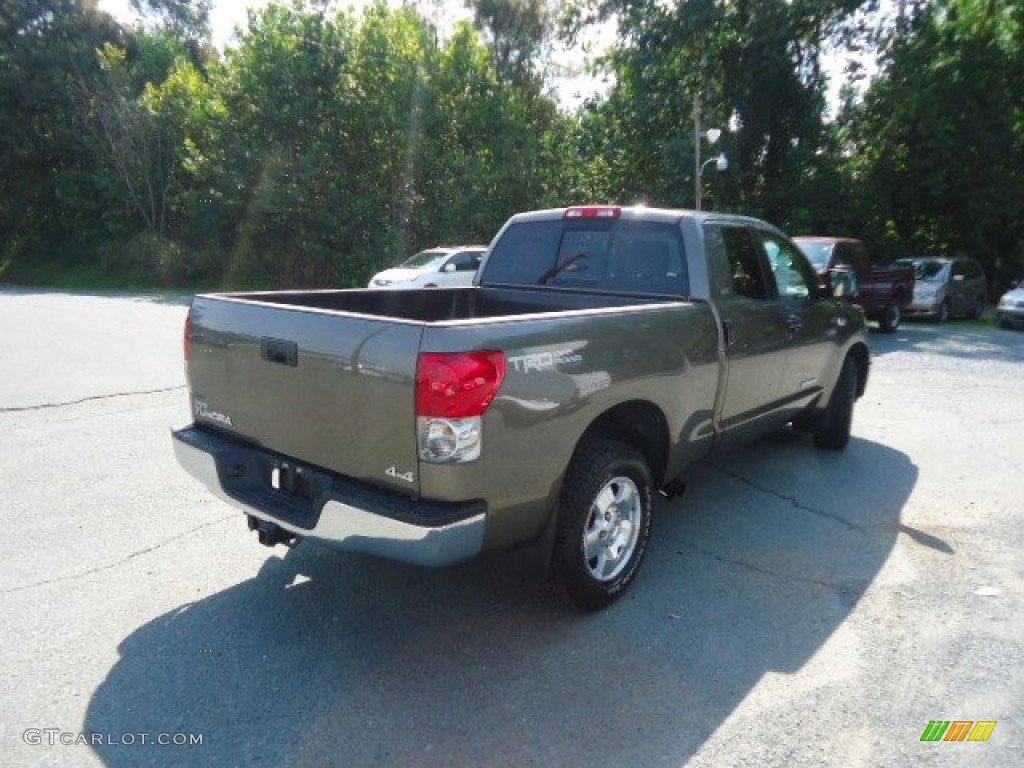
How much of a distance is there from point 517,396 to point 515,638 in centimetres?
118

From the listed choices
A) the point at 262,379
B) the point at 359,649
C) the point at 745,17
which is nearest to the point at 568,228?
the point at 262,379

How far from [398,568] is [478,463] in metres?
1.45

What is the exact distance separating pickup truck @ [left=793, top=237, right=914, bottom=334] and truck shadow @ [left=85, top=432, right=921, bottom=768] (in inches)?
390

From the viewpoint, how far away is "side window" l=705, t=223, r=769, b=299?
4.07m

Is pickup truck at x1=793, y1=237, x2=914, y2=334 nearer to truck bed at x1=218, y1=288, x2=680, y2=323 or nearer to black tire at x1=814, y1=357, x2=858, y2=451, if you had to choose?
black tire at x1=814, y1=357, x2=858, y2=451

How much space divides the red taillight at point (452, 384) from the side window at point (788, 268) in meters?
2.96

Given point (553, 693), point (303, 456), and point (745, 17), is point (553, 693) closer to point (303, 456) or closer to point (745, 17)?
point (303, 456)

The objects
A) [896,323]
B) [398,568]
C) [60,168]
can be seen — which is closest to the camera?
[398,568]

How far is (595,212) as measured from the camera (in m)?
4.34

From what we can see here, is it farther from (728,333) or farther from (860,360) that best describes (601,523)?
(860,360)

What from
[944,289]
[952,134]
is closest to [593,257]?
[944,289]

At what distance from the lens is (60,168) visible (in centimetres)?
3350

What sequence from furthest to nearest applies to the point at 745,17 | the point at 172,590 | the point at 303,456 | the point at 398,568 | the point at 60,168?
the point at 60,168, the point at 745,17, the point at 398,568, the point at 172,590, the point at 303,456

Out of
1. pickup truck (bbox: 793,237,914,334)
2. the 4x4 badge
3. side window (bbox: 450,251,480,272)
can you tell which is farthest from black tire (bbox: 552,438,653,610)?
side window (bbox: 450,251,480,272)
